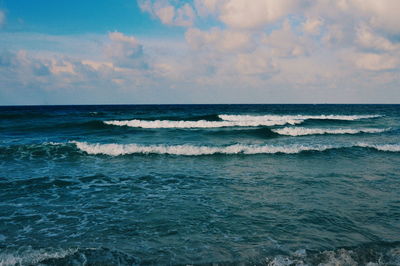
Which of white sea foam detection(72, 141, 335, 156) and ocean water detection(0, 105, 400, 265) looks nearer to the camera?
ocean water detection(0, 105, 400, 265)

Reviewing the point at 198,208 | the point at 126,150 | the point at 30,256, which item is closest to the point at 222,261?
the point at 198,208

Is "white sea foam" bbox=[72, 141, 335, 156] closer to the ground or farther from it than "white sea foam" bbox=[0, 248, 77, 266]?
farther from it

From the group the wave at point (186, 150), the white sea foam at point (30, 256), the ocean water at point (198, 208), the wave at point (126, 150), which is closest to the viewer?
the white sea foam at point (30, 256)

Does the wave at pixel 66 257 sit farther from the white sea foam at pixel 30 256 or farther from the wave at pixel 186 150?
the wave at pixel 186 150

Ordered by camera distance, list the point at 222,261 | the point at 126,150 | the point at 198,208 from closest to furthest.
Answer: the point at 222,261, the point at 198,208, the point at 126,150

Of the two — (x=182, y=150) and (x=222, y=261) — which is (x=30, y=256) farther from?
(x=182, y=150)

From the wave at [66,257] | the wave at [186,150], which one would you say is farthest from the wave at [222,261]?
the wave at [186,150]

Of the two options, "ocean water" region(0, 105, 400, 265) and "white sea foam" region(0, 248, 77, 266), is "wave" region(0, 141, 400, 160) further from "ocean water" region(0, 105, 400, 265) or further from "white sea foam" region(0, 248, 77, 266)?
"white sea foam" region(0, 248, 77, 266)

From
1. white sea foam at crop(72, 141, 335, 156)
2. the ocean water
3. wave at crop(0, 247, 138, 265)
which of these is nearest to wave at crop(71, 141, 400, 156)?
white sea foam at crop(72, 141, 335, 156)

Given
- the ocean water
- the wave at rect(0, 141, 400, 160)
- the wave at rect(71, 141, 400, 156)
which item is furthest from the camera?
the wave at rect(71, 141, 400, 156)

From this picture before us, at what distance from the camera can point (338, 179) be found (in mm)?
10719

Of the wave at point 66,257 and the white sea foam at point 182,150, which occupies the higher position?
the white sea foam at point 182,150

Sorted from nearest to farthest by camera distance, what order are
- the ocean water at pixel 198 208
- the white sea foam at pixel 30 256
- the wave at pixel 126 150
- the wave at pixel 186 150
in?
1. the white sea foam at pixel 30 256
2. the ocean water at pixel 198 208
3. the wave at pixel 126 150
4. the wave at pixel 186 150

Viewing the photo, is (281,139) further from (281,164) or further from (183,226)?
(183,226)
